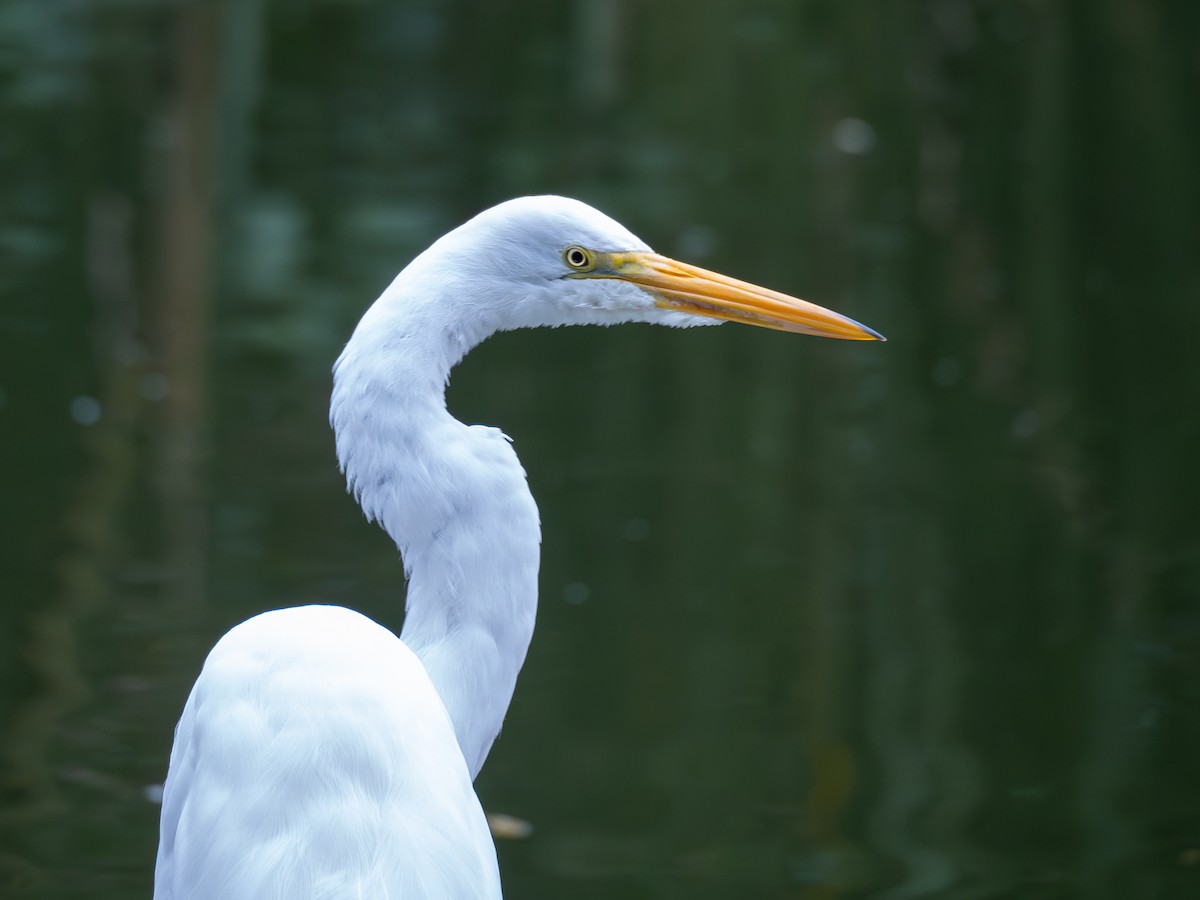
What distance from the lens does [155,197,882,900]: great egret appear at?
1938 mm

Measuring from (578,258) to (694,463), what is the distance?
115 inches

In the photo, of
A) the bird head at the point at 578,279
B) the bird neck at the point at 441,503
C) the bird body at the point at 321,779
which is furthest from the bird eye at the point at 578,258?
the bird body at the point at 321,779

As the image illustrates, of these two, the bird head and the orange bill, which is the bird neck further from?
the orange bill

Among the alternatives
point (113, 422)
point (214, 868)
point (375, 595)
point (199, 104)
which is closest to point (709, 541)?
point (375, 595)

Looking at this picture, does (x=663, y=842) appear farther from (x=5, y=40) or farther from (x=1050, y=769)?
(x=5, y=40)

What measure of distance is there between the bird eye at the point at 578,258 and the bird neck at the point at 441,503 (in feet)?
0.68

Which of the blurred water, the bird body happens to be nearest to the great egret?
the bird body

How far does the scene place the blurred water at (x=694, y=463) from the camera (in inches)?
134

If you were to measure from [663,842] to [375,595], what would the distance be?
4.22 ft

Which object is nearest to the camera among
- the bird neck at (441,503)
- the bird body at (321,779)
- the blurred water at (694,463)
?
the bird body at (321,779)

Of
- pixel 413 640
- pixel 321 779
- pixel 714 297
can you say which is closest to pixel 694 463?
pixel 714 297

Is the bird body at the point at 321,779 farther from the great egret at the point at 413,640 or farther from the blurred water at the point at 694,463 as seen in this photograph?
the blurred water at the point at 694,463

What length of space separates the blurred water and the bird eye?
1.30 metres

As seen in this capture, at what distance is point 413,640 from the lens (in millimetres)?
2303
